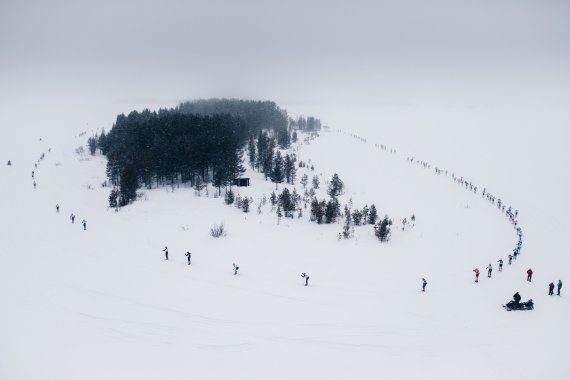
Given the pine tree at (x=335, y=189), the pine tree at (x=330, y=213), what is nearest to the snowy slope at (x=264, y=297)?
the pine tree at (x=330, y=213)

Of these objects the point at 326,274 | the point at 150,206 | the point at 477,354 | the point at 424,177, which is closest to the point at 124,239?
the point at 150,206

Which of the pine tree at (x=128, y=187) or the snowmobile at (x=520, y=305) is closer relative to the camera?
the snowmobile at (x=520, y=305)

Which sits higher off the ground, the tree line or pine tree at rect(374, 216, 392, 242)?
the tree line

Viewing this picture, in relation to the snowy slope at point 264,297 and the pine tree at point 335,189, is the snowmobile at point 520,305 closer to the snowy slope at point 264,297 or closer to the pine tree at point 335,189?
the snowy slope at point 264,297

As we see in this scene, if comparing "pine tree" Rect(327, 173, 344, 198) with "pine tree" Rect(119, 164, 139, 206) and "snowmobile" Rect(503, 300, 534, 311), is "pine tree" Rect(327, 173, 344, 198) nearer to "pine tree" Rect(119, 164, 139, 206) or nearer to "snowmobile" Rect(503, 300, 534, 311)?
"pine tree" Rect(119, 164, 139, 206)

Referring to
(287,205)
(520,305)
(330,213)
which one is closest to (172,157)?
(287,205)

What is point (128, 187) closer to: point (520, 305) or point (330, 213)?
point (330, 213)

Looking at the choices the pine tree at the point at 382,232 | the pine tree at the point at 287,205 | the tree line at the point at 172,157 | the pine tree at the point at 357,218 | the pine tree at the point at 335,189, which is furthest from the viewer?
the pine tree at the point at 335,189

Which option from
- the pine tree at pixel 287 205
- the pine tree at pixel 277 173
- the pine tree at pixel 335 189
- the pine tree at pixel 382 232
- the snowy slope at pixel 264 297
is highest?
the pine tree at pixel 277 173

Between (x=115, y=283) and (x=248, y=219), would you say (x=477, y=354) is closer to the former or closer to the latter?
(x=115, y=283)

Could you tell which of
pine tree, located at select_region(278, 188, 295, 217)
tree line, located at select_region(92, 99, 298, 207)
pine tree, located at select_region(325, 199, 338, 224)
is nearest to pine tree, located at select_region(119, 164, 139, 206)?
tree line, located at select_region(92, 99, 298, 207)
